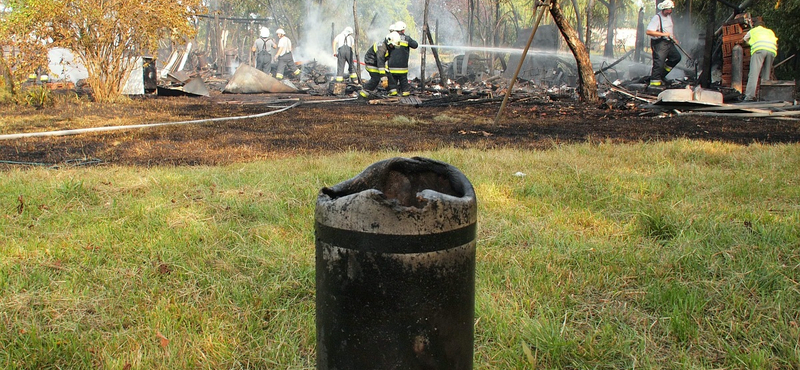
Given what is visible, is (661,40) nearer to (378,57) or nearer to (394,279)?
(378,57)

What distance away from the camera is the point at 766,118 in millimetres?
8562

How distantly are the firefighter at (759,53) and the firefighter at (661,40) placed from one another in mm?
1616

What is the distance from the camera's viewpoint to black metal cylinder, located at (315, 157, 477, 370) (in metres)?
1.21

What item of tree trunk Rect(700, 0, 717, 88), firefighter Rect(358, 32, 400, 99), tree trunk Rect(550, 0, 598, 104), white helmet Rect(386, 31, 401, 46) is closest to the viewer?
tree trunk Rect(550, 0, 598, 104)

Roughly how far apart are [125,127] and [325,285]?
21.9 feet

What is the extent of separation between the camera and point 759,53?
447 inches

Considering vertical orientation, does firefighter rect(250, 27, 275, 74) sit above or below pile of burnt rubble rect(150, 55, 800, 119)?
above

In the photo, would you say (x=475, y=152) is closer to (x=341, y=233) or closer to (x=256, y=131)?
(x=256, y=131)

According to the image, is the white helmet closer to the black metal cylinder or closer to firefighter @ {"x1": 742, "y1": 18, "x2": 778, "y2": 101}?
firefighter @ {"x1": 742, "y1": 18, "x2": 778, "y2": 101}

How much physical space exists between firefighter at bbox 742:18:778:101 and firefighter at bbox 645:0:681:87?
63.6 inches

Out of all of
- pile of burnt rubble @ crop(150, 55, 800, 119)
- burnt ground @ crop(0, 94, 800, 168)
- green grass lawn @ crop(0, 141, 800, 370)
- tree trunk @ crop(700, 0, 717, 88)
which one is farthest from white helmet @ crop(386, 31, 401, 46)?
green grass lawn @ crop(0, 141, 800, 370)

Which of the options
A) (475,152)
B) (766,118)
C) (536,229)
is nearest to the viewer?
(536,229)

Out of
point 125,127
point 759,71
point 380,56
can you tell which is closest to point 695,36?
point 759,71

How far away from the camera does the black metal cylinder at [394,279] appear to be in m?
1.21
